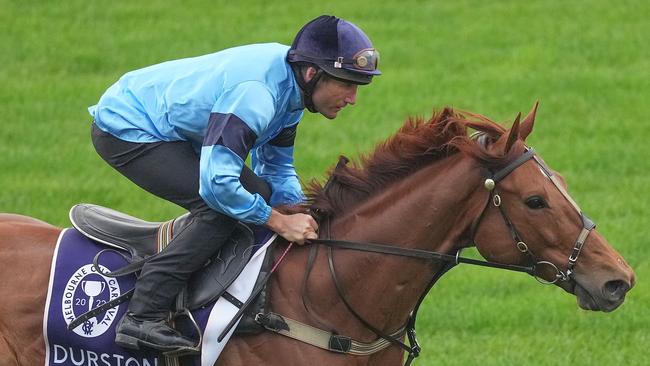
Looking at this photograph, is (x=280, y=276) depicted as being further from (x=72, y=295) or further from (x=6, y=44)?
(x=6, y=44)

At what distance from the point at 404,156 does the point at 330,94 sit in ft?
1.48

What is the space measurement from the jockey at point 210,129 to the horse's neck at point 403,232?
0.86 ft

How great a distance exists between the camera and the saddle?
19.8 feet

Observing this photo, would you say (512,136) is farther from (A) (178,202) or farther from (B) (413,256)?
(A) (178,202)

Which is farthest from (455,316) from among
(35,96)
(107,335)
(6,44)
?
(6,44)

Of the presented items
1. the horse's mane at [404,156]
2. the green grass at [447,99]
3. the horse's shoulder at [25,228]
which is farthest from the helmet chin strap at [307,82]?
the green grass at [447,99]

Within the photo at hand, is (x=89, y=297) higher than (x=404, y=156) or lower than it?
lower

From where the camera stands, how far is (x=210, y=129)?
589 centimetres

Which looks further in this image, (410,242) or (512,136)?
(410,242)

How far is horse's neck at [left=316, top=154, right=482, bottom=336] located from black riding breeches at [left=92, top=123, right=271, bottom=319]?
0.60 metres

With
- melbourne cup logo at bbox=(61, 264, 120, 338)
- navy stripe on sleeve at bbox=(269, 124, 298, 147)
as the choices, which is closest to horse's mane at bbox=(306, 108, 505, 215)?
navy stripe on sleeve at bbox=(269, 124, 298, 147)

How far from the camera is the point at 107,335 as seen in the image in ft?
20.3

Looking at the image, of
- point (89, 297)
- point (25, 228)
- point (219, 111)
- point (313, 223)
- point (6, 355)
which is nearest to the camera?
point (219, 111)

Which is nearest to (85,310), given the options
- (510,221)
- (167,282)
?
(167,282)
